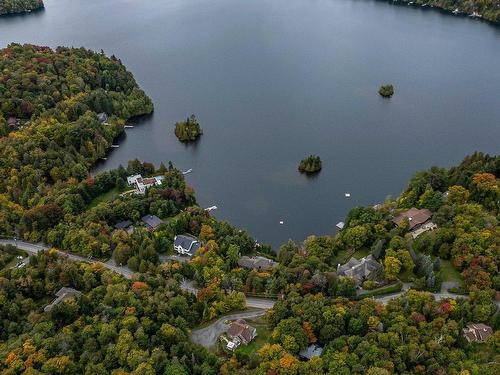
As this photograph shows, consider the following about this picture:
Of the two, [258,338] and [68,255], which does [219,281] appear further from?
[68,255]

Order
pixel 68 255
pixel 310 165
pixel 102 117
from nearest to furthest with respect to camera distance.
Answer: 1. pixel 68 255
2. pixel 310 165
3. pixel 102 117

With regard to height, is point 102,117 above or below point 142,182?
above

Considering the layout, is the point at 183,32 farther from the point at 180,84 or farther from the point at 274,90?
the point at 274,90

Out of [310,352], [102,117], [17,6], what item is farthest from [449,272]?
[17,6]

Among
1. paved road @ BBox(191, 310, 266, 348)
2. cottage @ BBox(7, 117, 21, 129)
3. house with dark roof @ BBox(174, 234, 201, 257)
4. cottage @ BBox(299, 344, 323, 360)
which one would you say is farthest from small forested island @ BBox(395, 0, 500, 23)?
cottage @ BBox(7, 117, 21, 129)

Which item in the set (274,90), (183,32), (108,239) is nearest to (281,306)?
(108,239)

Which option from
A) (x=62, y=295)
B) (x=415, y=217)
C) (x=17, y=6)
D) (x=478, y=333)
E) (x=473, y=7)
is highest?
(x=473, y=7)
